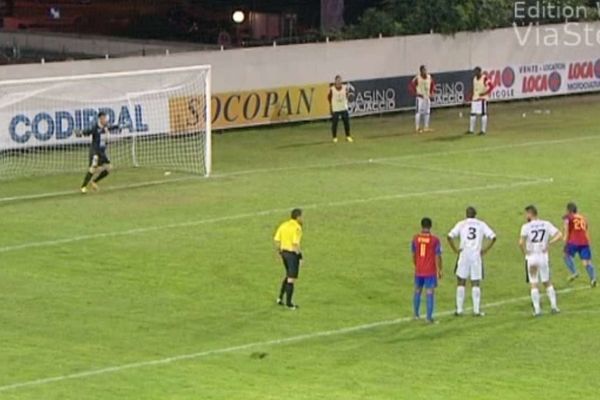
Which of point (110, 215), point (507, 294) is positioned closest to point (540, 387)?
point (507, 294)

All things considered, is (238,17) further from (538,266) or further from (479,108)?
(538,266)

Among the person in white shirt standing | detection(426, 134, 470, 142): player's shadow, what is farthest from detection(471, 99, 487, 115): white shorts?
the person in white shirt standing

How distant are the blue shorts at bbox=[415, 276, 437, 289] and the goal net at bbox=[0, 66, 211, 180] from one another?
1539 cm

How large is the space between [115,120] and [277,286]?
16.1 m

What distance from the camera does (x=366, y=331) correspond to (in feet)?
88.8

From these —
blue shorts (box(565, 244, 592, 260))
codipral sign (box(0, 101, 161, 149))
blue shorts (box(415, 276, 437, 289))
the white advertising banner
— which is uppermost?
the white advertising banner

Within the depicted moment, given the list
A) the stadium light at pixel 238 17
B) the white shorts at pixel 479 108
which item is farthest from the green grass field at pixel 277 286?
the stadium light at pixel 238 17

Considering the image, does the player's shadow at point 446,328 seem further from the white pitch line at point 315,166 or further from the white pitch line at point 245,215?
the white pitch line at point 315,166

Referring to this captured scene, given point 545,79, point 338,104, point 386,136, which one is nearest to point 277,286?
point 338,104

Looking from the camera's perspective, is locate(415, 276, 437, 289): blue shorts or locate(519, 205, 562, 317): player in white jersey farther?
locate(519, 205, 562, 317): player in white jersey

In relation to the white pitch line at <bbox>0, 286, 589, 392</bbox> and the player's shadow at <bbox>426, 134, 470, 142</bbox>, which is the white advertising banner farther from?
the white pitch line at <bbox>0, 286, 589, 392</bbox>

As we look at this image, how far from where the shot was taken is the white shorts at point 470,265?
27.5 m

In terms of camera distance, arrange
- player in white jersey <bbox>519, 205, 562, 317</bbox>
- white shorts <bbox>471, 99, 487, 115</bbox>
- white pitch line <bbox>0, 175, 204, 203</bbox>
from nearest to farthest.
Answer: player in white jersey <bbox>519, 205, 562, 317</bbox> < white pitch line <bbox>0, 175, 204, 203</bbox> < white shorts <bbox>471, 99, 487, 115</bbox>

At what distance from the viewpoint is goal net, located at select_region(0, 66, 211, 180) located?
43094 millimetres
